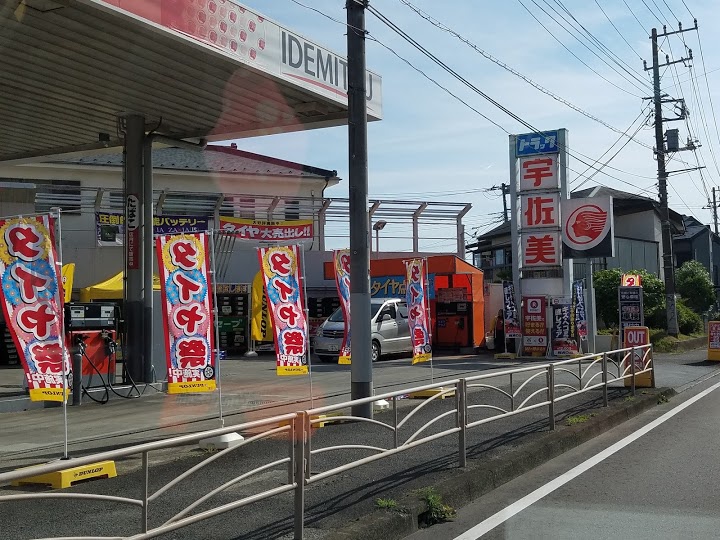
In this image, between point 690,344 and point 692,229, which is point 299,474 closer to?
point 690,344

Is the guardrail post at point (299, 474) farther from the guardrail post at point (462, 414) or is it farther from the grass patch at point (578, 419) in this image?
the grass patch at point (578, 419)

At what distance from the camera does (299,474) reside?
5.46 meters

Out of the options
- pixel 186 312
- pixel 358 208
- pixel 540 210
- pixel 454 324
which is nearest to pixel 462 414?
pixel 358 208

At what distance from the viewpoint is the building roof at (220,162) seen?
3014cm

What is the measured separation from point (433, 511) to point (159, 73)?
8586 millimetres

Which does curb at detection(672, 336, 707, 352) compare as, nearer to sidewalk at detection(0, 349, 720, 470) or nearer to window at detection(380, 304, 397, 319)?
sidewalk at detection(0, 349, 720, 470)

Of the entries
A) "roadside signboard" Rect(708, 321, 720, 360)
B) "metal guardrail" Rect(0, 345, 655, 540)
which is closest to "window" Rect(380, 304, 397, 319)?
"roadside signboard" Rect(708, 321, 720, 360)

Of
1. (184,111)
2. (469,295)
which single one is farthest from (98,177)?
(184,111)

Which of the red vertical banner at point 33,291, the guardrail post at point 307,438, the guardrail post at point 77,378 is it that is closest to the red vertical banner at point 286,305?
the red vertical banner at point 33,291

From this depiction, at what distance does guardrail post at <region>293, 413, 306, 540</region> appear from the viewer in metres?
5.35

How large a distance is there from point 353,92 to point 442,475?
17.5 feet

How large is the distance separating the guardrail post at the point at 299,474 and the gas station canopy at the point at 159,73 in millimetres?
5995

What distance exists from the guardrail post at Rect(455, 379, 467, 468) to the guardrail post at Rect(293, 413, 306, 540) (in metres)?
2.54

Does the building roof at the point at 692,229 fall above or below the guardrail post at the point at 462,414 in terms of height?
above
